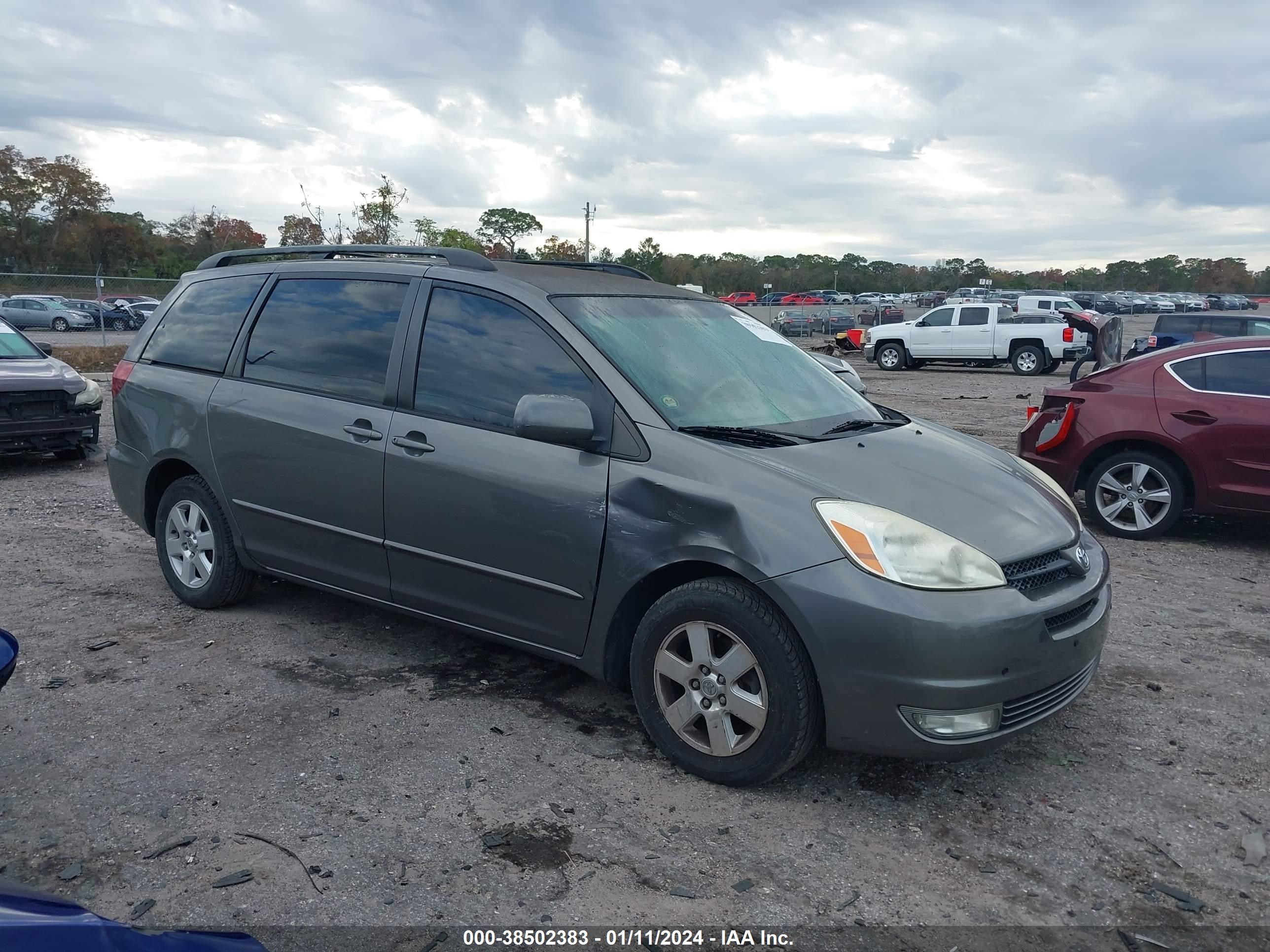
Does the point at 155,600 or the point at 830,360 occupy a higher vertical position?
the point at 830,360

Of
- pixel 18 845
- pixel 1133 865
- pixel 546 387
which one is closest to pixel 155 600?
pixel 18 845

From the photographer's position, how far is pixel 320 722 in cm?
390

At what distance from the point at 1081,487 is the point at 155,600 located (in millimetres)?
6407

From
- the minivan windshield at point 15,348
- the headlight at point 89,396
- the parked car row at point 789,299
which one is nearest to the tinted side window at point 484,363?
the headlight at point 89,396

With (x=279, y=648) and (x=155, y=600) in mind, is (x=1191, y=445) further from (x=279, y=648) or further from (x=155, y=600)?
(x=155, y=600)

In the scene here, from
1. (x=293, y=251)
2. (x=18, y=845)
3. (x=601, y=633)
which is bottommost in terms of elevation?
(x=18, y=845)

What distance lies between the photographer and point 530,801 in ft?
10.9

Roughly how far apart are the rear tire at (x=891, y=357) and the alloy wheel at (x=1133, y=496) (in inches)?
825

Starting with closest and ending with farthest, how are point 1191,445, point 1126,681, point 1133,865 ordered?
point 1133,865 < point 1126,681 < point 1191,445

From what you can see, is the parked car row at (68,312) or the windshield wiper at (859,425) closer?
the windshield wiper at (859,425)

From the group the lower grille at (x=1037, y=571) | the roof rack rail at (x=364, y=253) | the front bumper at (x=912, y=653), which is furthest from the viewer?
the roof rack rail at (x=364, y=253)

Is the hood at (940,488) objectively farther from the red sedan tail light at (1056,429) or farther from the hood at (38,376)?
the hood at (38,376)

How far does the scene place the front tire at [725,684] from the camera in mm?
3205

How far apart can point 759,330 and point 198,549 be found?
10.2ft
